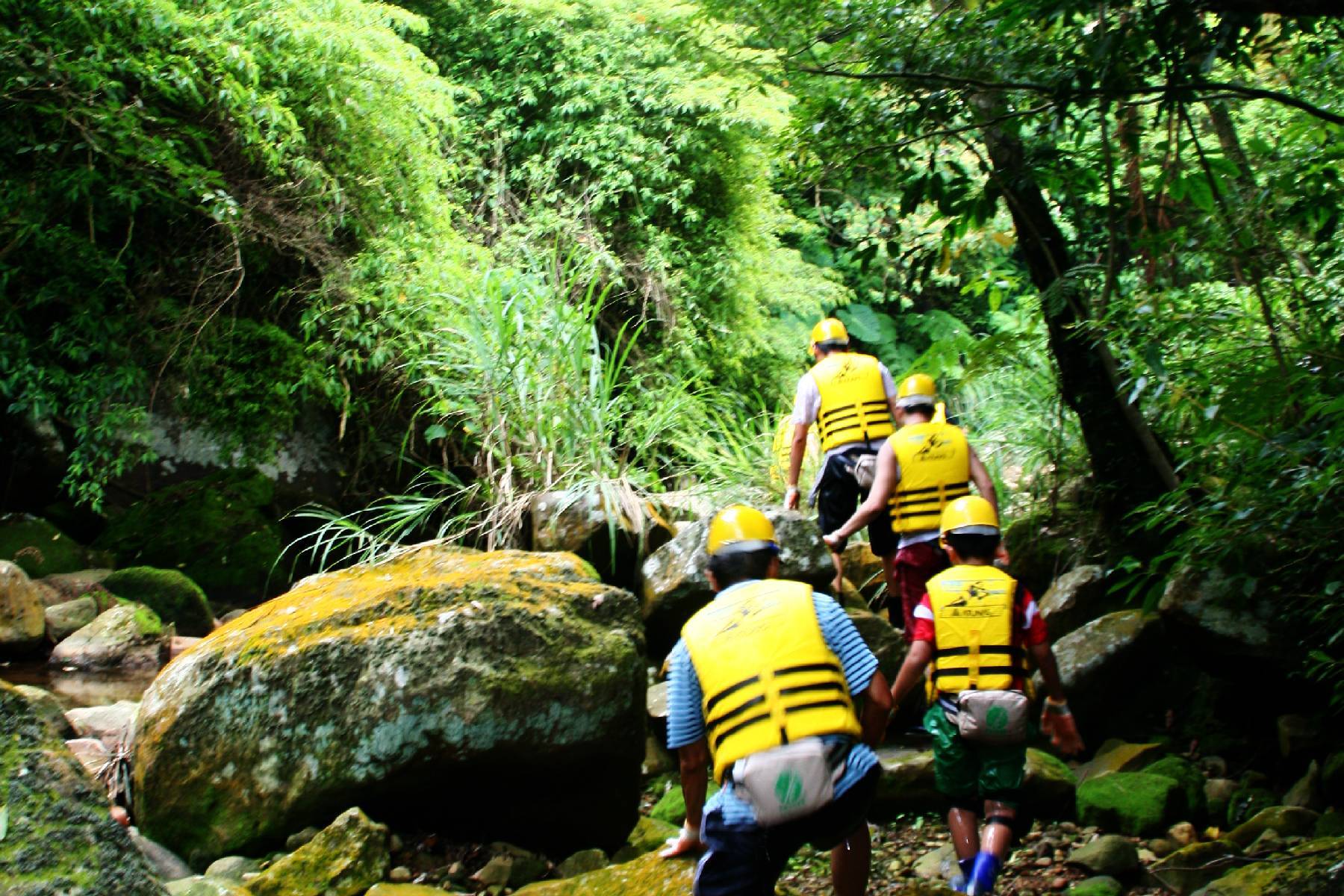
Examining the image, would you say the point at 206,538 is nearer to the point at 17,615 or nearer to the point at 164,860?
the point at 17,615

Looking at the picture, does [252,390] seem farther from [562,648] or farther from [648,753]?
[562,648]

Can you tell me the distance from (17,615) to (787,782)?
534 centimetres

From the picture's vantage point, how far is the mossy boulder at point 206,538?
24.4ft

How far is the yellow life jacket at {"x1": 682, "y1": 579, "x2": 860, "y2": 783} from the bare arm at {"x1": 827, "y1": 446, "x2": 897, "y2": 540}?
8.27 ft

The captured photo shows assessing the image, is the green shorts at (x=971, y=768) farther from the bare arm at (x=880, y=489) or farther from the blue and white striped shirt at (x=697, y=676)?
the bare arm at (x=880, y=489)

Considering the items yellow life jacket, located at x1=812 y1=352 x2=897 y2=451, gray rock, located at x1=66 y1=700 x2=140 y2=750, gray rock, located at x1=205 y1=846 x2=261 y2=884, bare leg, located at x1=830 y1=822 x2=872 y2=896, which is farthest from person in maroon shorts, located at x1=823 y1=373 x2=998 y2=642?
gray rock, located at x1=66 y1=700 x2=140 y2=750

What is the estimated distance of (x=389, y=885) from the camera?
133 inches

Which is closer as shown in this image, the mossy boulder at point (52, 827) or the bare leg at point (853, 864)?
the mossy boulder at point (52, 827)

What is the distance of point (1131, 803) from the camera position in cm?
448

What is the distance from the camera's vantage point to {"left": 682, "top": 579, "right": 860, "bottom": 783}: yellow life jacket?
2.60 meters

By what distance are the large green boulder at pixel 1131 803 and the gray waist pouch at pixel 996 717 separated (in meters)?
1.39

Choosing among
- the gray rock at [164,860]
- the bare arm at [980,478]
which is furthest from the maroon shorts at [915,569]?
the gray rock at [164,860]

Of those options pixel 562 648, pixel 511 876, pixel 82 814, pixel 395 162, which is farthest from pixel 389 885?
pixel 395 162

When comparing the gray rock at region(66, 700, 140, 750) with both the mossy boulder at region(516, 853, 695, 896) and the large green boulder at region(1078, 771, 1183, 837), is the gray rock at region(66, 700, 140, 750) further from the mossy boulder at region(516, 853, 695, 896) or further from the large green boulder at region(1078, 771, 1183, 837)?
the large green boulder at region(1078, 771, 1183, 837)
